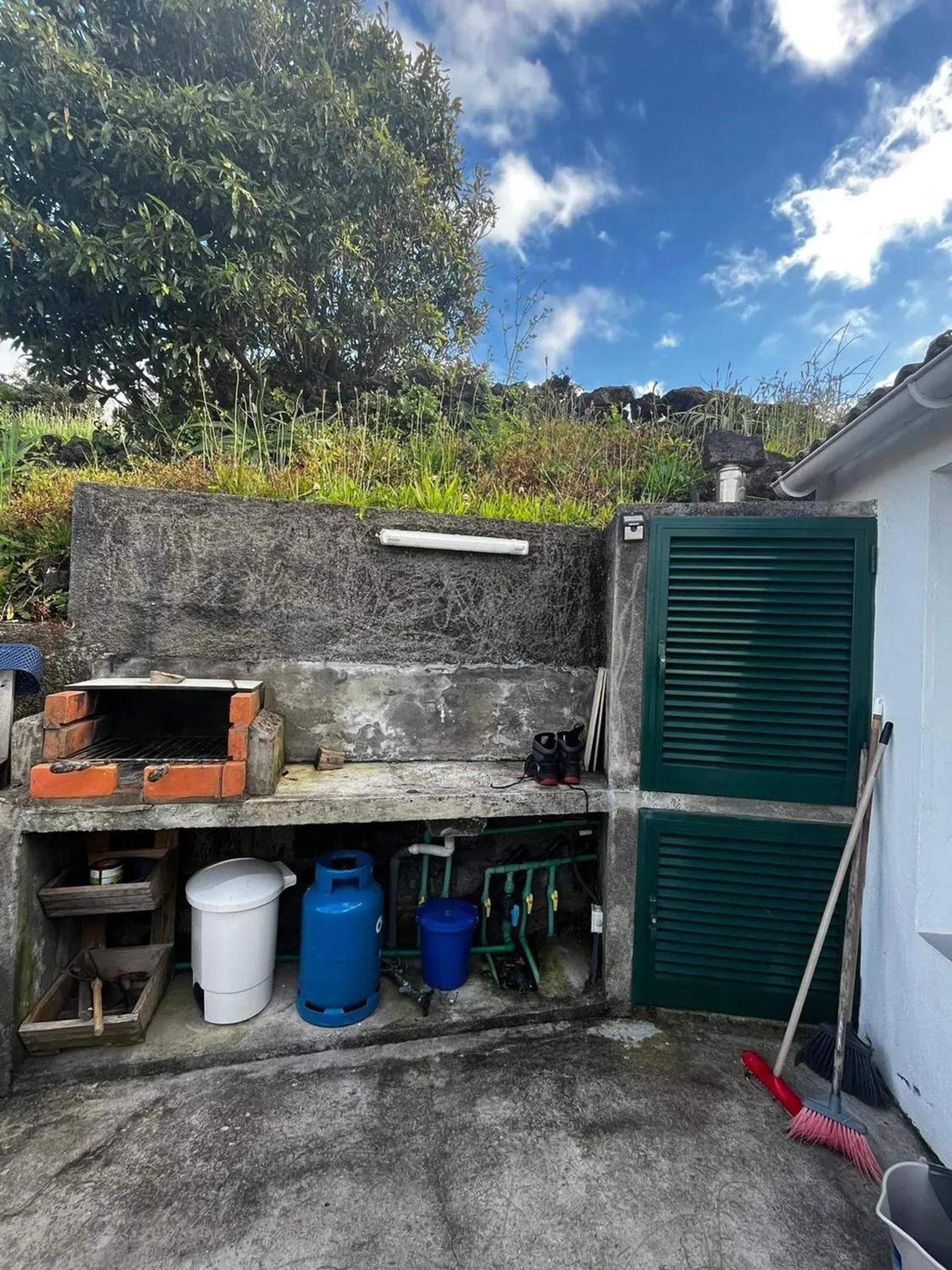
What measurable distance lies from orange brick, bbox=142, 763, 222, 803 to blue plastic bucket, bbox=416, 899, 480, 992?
1522 mm

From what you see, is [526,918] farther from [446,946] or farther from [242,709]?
[242,709]

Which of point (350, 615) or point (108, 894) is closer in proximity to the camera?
point (108, 894)

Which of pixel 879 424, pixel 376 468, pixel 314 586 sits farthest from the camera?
pixel 376 468

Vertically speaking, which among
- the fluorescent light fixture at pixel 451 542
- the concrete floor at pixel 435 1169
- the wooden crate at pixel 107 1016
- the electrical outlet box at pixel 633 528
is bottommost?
the concrete floor at pixel 435 1169

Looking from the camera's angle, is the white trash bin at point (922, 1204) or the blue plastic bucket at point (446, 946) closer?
the white trash bin at point (922, 1204)

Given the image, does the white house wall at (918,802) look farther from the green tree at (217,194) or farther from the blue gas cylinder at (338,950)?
the green tree at (217,194)

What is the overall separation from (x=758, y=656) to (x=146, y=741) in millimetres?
3725

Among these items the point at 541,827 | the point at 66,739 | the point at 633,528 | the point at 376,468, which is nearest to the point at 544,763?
the point at 541,827

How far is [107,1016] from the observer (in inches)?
103

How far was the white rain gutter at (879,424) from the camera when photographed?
1980 millimetres

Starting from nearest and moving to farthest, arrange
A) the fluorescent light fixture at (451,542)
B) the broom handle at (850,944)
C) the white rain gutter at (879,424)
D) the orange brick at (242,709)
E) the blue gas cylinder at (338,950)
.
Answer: the white rain gutter at (879,424) → the broom handle at (850,944) → the orange brick at (242,709) → the blue gas cylinder at (338,950) → the fluorescent light fixture at (451,542)

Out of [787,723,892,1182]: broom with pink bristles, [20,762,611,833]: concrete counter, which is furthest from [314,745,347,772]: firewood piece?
[787,723,892,1182]: broom with pink bristles

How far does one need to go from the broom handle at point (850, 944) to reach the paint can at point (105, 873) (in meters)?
3.70

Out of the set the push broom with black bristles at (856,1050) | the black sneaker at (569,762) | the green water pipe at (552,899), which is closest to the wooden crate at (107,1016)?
the green water pipe at (552,899)
